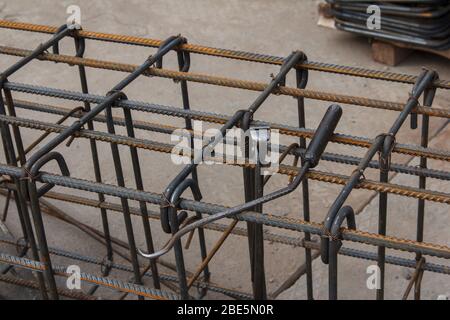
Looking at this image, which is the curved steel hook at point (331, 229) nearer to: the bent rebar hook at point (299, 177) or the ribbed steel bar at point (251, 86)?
the bent rebar hook at point (299, 177)

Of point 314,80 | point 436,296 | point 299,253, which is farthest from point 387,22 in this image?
point 436,296

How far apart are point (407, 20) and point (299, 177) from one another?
12.5ft

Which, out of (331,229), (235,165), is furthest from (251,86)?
(331,229)

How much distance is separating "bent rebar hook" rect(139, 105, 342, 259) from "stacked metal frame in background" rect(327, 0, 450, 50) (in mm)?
3455

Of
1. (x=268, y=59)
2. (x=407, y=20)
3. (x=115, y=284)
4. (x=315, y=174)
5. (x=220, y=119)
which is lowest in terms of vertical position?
(x=115, y=284)

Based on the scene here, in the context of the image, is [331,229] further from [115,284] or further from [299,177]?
[115,284]

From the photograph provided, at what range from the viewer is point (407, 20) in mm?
6117

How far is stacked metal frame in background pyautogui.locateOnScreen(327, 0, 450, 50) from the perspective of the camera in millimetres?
5957

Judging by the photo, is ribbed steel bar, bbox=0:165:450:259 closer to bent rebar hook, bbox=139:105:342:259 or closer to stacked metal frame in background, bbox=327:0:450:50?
bent rebar hook, bbox=139:105:342:259

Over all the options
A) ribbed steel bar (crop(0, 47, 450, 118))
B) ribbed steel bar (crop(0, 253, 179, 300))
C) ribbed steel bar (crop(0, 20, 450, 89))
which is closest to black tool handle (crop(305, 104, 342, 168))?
ribbed steel bar (crop(0, 47, 450, 118))

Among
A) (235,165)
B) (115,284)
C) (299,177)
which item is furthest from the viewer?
(115,284)

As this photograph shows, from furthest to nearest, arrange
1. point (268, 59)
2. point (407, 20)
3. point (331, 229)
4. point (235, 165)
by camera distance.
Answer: point (407, 20) → point (268, 59) → point (235, 165) → point (331, 229)

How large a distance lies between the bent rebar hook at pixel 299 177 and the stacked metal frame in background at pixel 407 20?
3.46 meters
